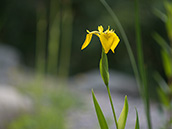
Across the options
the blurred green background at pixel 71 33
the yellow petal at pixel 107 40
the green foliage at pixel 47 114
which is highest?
the blurred green background at pixel 71 33

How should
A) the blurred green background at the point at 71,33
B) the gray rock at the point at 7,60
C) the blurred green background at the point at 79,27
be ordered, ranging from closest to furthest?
1. the blurred green background at the point at 71,33
2. the blurred green background at the point at 79,27
3. the gray rock at the point at 7,60

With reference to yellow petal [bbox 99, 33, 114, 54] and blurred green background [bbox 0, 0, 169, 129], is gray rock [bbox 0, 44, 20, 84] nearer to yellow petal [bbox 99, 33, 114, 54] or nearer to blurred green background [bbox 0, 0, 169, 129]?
blurred green background [bbox 0, 0, 169, 129]

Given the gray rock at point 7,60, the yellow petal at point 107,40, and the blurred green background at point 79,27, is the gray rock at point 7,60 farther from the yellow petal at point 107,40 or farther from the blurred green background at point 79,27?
the yellow petal at point 107,40

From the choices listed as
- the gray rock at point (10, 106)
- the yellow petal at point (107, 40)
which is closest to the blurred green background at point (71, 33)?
the gray rock at point (10, 106)

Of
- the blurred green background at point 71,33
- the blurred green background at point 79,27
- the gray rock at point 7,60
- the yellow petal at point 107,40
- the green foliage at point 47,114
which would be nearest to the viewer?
the yellow petal at point 107,40

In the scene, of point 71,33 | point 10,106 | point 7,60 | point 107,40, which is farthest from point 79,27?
point 107,40

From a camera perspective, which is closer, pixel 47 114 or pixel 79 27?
pixel 47 114

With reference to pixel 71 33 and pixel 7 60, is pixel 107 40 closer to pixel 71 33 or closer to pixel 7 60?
pixel 7 60

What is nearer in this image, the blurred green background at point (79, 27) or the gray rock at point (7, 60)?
the blurred green background at point (79, 27)

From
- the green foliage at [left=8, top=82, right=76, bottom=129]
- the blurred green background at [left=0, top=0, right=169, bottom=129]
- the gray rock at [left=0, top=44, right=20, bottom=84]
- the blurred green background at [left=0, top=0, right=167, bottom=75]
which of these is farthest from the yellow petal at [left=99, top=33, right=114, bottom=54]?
the gray rock at [left=0, top=44, right=20, bottom=84]
